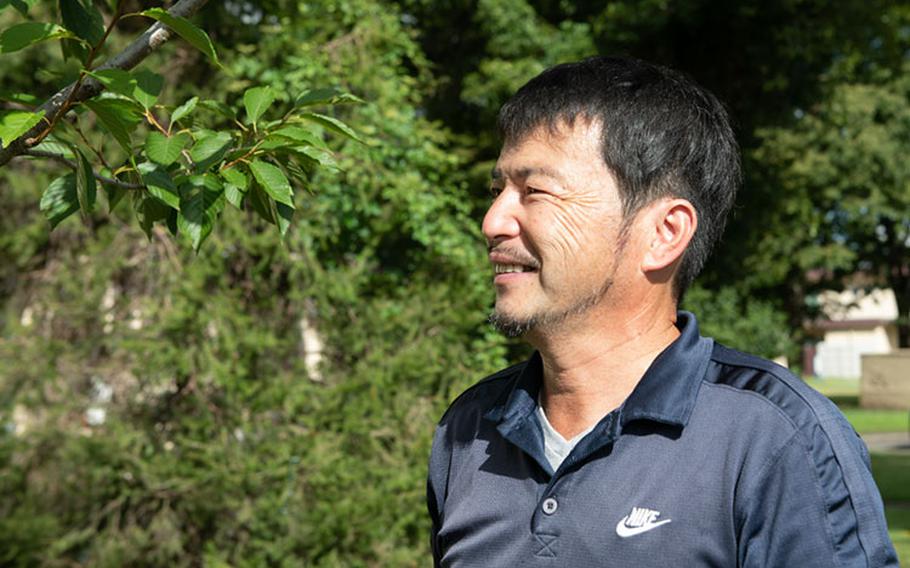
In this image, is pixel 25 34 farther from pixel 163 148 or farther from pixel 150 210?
pixel 150 210

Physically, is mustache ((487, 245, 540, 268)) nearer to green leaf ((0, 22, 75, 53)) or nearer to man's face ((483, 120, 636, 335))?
man's face ((483, 120, 636, 335))

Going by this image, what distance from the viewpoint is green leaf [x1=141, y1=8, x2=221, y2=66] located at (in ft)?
5.79

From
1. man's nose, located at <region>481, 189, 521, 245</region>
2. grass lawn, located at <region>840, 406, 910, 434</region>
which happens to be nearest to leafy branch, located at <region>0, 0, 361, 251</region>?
man's nose, located at <region>481, 189, 521, 245</region>

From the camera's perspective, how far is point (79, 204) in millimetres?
2012

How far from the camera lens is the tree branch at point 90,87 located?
6.41 feet

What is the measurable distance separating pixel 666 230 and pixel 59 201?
1.09m

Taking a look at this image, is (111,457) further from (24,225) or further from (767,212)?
(767,212)

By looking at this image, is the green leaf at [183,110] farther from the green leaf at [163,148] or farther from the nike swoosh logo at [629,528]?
the nike swoosh logo at [629,528]

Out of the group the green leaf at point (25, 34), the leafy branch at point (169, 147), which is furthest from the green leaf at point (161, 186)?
the green leaf at point (25, 34)

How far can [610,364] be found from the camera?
208 cm

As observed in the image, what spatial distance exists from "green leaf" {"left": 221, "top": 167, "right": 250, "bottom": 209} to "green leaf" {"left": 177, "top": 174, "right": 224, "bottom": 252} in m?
0.02

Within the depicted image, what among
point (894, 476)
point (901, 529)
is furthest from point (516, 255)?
point (894, 476)

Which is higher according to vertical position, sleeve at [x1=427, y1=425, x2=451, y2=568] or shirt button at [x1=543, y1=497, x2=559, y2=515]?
shirt button at [x1=543, y1=497, x2=559, y2=515]

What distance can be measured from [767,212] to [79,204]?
13328 mm
